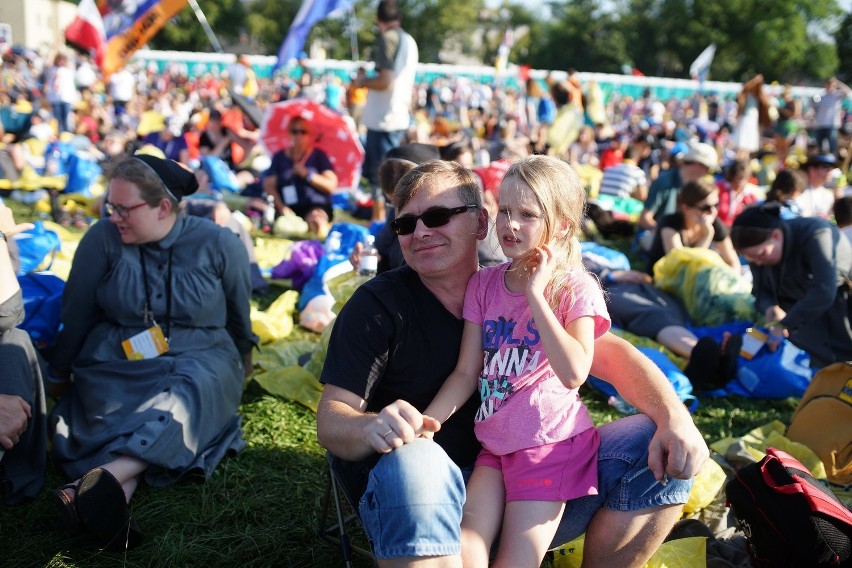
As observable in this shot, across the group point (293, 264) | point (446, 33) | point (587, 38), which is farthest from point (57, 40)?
point (293, 264)

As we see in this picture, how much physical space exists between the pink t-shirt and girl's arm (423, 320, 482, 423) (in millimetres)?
22

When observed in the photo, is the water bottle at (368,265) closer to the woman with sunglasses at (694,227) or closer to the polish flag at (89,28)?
the woman with sunglasses at (694,227)

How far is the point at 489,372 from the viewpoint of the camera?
220 cm

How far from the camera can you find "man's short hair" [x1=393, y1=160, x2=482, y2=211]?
234 cm

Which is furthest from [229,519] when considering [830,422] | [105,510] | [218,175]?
[218,175]

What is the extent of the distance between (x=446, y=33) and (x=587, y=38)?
44.0ft

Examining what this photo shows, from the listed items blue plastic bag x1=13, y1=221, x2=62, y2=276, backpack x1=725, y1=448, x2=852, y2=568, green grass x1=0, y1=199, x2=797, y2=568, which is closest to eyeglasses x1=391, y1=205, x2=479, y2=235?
green grass x1=0, y1=199, x2=797, y2=568

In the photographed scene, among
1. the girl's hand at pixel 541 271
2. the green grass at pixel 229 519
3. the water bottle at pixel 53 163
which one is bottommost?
the green grass at pixel 229 519

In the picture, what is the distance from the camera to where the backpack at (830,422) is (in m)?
3.33

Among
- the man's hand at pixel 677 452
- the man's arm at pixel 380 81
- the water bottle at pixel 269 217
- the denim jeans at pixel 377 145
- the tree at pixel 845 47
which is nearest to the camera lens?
the man's hand at pixel 677 452

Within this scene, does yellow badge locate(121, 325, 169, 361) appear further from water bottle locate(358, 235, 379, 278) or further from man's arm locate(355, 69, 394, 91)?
man's arm locate(355, 69, 394, 91)

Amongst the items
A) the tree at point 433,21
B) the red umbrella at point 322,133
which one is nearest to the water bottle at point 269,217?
the red umbrella at point 322,133

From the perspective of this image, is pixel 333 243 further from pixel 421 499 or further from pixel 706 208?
pixel 421 499

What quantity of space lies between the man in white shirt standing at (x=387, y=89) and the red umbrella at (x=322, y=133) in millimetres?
216
